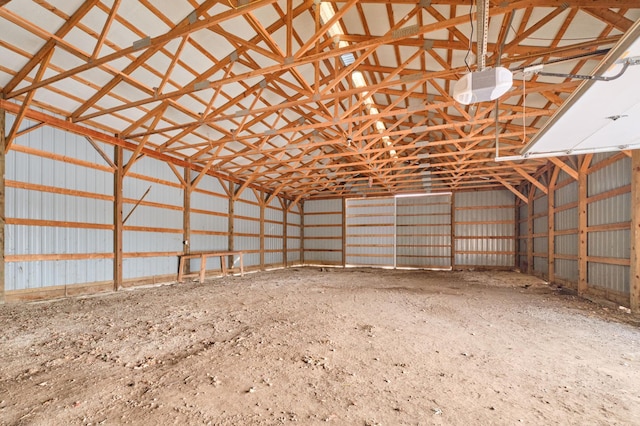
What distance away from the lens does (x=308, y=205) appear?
1888cm

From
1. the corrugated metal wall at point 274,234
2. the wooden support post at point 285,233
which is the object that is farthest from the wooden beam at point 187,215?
the wooden support post at point 285,233

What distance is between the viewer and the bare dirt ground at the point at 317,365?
8.21ft

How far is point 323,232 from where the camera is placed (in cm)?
1833

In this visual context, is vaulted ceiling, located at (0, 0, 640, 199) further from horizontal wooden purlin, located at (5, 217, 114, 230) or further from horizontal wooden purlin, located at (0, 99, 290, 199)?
horizontal wooden purlin, located at (5, 217, 114, 230)

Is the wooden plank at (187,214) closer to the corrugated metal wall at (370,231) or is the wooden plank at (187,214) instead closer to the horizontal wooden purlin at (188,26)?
the horizontal wooden purlin at (188,26)

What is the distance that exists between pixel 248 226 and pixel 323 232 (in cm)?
503

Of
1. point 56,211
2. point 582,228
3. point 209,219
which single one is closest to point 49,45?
point 56,211

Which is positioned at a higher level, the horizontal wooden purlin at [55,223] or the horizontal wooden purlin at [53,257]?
the horizontal wooden purlin at [55,223]

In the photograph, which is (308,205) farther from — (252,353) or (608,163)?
(252,353)

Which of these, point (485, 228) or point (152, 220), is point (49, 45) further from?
point (485, 228)

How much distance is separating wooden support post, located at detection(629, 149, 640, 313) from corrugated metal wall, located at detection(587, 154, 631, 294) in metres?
0.34

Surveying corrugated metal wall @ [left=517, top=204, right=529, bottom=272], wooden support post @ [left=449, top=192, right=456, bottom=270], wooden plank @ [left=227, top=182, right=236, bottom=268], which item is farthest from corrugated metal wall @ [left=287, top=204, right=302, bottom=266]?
corrugated metal wall @ [left=517, top=204, right=529, bottom=272]

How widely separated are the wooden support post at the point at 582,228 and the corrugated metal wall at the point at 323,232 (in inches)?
436

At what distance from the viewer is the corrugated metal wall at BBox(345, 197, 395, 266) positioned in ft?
55.1
